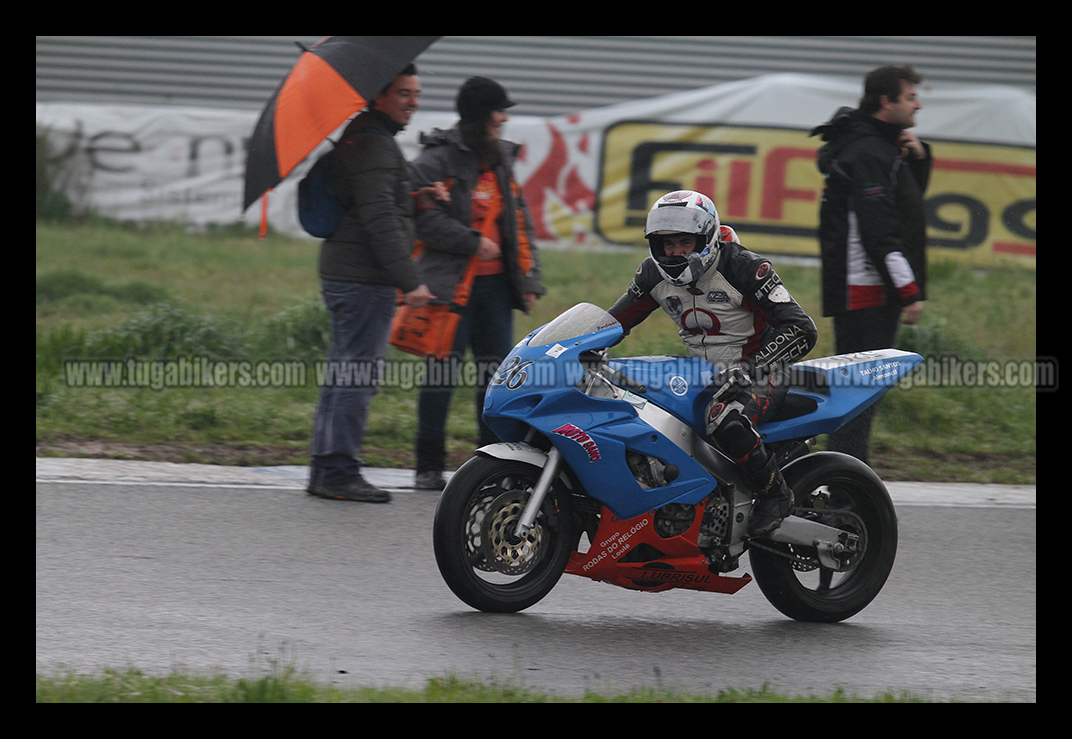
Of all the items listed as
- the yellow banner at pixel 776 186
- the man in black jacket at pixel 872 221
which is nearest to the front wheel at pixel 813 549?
the man in black jacket at pixel 872 221

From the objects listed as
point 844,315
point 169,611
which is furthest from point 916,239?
point 169,611

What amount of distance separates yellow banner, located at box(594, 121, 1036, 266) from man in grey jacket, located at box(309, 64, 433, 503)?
9.49 metres

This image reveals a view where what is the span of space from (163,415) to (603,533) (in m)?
4.34

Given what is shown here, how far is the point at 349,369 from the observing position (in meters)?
6.42

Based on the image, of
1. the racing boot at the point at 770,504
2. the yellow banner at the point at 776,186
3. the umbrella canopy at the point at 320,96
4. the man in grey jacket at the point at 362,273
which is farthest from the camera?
the yellow banner at the point at 776,186

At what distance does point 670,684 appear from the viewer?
13.0ft

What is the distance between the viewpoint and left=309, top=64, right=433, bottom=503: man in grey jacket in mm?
6250

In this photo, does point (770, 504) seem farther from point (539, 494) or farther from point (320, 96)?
point (320, 96)

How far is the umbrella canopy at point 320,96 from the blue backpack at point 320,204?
368 mm

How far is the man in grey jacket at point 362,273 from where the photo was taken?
6.25m

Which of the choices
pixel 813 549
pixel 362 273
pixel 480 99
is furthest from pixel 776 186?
pixel 813 549

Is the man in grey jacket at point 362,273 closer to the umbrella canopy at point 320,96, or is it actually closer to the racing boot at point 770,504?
the umbrella canopy at point 320,96

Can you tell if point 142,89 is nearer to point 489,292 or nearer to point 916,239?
point 489,292

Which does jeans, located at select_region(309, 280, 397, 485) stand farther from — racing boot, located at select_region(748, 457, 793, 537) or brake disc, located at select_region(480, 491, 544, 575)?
racing boot, located at select_region(748, 457, 793, 537)
